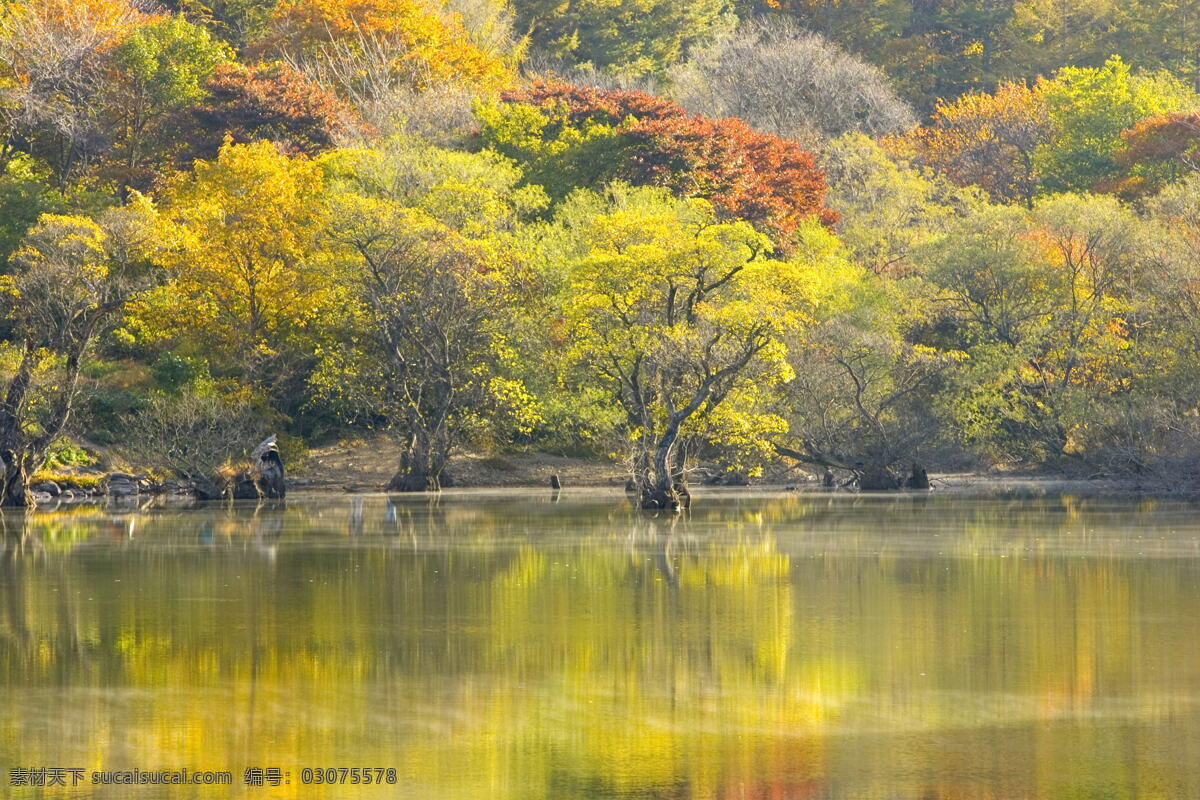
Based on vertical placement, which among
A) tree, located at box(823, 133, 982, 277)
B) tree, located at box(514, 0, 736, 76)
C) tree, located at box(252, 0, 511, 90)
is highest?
tree, located at box(514, 0, 736, 76)

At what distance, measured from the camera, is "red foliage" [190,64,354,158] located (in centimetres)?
5744

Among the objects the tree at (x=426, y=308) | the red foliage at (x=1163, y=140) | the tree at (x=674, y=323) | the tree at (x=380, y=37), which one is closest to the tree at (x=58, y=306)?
the tree at (x=426, y=308)

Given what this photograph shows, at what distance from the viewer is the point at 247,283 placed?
49.1 metres

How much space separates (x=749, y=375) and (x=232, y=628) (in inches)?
906

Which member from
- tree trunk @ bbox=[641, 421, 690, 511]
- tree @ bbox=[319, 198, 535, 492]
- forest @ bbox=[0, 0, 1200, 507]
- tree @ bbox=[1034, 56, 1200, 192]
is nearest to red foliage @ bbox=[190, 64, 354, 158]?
forest @ bbox=[0, 0, 1200, 507]

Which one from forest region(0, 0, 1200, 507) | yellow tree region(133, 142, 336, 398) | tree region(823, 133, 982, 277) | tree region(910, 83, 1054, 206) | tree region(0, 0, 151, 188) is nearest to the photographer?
forest region(0, 0, 1200, 507)

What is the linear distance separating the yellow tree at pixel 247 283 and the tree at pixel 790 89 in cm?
3006

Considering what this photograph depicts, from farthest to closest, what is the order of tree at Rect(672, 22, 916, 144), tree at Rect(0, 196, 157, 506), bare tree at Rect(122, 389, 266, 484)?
tree at Rect(672, 22, 916, 144), bare tree at Rect(122, 389, 266, 484), tree at Rect(0, 196, 157, 506)

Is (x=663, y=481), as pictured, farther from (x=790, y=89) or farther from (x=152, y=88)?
(x=790, y=89)

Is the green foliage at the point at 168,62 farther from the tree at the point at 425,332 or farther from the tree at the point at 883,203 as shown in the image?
the tree at the point at 883,203

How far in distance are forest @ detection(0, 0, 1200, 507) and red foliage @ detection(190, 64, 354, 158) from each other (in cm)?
12

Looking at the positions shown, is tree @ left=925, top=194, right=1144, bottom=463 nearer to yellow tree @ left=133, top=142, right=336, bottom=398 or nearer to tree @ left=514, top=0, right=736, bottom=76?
yellow tree @ left=133, top=142, right=336, bottom=398

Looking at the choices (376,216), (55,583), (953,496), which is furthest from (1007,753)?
(376,216)

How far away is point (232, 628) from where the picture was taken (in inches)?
722
